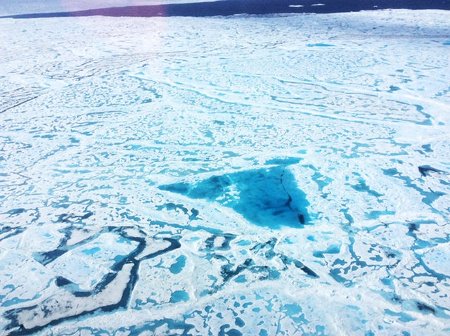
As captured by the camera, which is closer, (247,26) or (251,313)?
(251,313)

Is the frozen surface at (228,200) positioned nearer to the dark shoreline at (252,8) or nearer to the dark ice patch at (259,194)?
the dark ice patch at (259,194)

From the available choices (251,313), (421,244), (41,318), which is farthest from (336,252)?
(41,318)

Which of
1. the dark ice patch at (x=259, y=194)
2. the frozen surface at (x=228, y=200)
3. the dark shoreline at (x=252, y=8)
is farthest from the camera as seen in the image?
the dark shoreline at (x=252, y=8)

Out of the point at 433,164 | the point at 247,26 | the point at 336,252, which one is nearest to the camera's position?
the point at 336,252

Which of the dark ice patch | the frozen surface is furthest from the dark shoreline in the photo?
the dark ice patch

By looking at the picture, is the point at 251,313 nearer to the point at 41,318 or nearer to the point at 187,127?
the point at 41,318

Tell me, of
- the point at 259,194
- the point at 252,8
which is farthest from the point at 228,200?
the point at 252,8

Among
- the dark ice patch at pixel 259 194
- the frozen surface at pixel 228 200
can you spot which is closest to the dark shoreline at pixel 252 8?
the frozen surface at pixel 228 200
